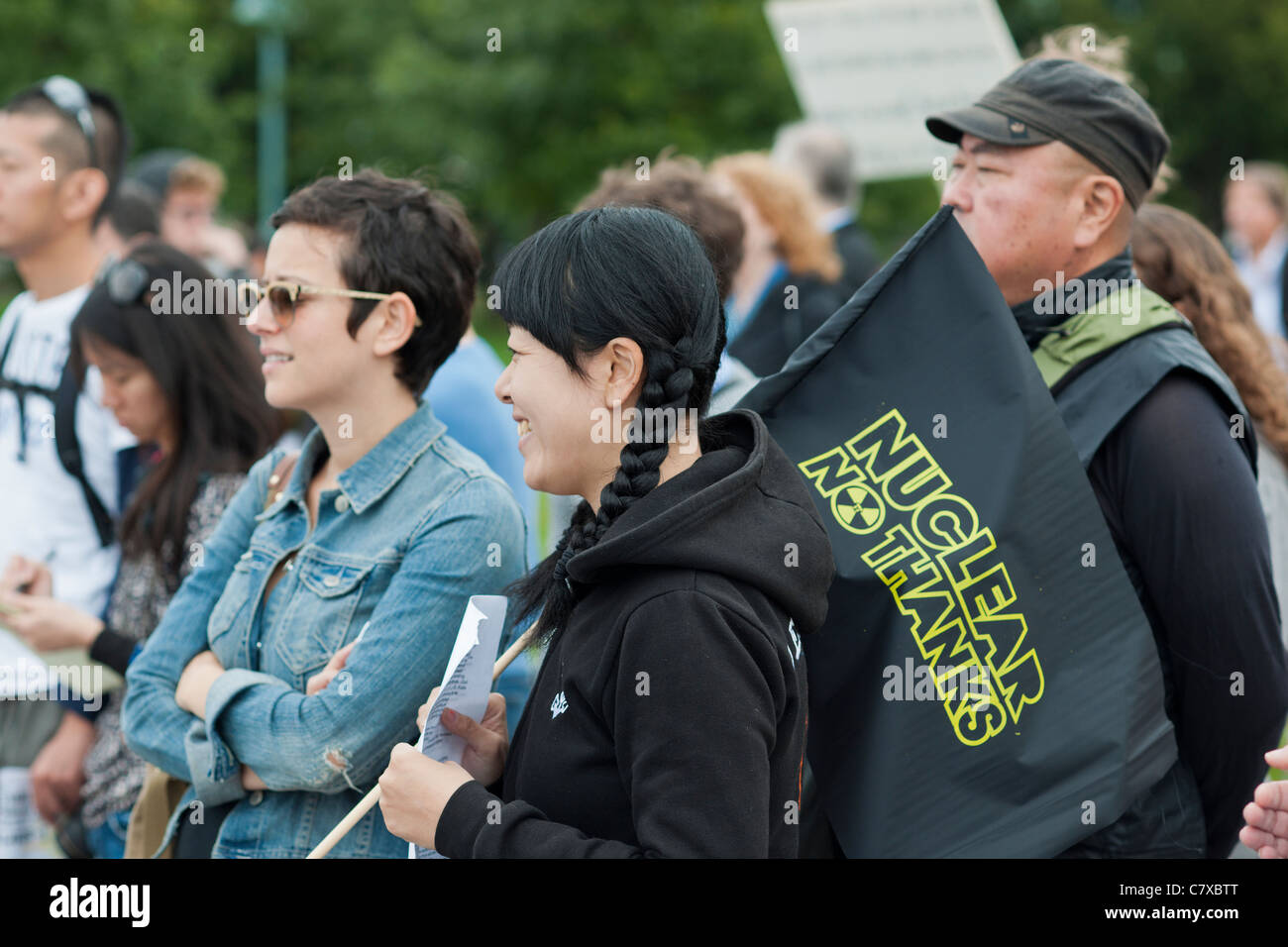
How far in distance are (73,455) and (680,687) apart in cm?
256

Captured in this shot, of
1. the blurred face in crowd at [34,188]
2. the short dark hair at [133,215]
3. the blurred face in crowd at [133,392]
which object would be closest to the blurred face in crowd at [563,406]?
the blurred face in crowd at [133,392]

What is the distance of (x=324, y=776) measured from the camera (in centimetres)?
252

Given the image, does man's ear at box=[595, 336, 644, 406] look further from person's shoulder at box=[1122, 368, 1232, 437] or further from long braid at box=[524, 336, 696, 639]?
person's shoulder at box=[1122, 368, 1232, 437]

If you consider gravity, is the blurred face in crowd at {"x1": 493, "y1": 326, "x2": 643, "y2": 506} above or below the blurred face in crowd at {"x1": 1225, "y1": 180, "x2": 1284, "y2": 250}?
above

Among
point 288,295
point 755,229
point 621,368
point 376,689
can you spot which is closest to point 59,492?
point 288,295

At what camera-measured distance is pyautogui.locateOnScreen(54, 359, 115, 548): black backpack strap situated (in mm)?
3814

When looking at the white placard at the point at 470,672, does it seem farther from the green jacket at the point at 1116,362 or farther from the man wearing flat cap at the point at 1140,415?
the green jacket at the point at 1116,362

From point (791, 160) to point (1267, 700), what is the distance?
5202 mm

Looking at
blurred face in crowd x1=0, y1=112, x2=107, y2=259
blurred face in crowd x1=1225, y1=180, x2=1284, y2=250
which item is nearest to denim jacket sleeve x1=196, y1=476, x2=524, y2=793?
blurred face in crowd x1=0, y1=112, x2=107, y2=259

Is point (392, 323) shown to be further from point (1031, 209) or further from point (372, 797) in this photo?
point (1031, 209)

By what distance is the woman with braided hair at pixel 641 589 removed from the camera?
Answer: 1.89 m

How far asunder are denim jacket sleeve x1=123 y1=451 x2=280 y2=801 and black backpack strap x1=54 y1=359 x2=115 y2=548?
990mm
